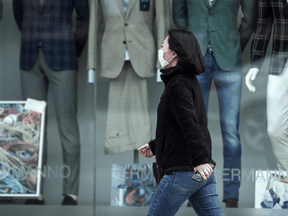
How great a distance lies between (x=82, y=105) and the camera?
3402 mm

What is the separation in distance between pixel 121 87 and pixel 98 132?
0.48 metres

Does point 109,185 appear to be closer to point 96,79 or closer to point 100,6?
point 96,79

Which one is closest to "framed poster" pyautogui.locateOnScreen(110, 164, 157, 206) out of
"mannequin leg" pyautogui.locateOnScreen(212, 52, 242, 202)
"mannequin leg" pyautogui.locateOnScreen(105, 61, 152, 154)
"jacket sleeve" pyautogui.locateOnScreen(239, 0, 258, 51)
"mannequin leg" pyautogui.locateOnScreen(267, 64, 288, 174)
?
"mannequin leg" pyautogui.locateOnScreen(105, 61, 152, 154)

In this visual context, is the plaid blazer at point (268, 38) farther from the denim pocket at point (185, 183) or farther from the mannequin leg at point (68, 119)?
the denim pocket at point (185, 183)

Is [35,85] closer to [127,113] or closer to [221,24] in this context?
[127,113]

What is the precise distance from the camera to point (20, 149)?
334 cm

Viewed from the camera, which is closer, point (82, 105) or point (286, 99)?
point (286, 99)

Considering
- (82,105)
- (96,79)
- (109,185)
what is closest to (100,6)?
(96,79)

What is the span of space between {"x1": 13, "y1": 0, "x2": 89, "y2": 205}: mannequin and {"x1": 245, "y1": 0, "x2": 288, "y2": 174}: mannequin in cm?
162

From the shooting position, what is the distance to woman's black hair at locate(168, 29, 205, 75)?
170 cm

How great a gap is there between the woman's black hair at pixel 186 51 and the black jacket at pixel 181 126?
2 centimetres

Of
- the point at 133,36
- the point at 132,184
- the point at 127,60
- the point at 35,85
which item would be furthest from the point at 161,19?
the point at 132,184

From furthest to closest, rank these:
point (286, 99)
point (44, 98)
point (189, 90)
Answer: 1. point (44, 98)
2. point (286, 99)
3. point (189, 90)

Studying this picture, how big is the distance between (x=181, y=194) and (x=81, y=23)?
89.2 inches
